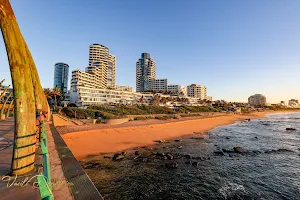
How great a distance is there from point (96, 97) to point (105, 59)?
76.5 metres

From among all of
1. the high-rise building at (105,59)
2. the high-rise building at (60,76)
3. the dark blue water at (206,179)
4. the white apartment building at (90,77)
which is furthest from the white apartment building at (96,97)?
the high-rise building at (60,76)

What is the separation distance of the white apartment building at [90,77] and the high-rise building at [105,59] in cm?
989

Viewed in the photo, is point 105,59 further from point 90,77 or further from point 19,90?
point 19,90

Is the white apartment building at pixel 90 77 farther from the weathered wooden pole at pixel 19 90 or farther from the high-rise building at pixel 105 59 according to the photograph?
the weathered wooden pole at pixel 19 90

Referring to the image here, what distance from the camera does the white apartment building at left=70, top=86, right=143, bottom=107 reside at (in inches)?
2899

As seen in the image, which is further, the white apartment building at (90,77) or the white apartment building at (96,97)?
the white apartment building at (90,77)

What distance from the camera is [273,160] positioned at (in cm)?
1919

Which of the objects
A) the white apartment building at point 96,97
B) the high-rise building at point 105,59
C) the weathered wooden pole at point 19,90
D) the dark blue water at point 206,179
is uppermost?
the high-rise building at point 105,59

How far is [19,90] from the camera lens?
17.6 ft

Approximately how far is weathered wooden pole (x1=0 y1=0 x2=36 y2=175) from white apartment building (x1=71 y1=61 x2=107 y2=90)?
87279 mm

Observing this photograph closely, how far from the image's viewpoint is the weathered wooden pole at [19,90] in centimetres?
518

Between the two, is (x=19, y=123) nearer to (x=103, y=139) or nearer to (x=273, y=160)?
(x=103, y=139)

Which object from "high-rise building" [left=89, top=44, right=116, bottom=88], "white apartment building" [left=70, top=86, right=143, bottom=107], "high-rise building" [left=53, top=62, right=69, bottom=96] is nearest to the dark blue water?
"white apartment building" [left=70, top=86, right=143, bottom=107]

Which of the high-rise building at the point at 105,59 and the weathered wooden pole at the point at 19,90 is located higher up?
the high-rise building at the point at 105,59
